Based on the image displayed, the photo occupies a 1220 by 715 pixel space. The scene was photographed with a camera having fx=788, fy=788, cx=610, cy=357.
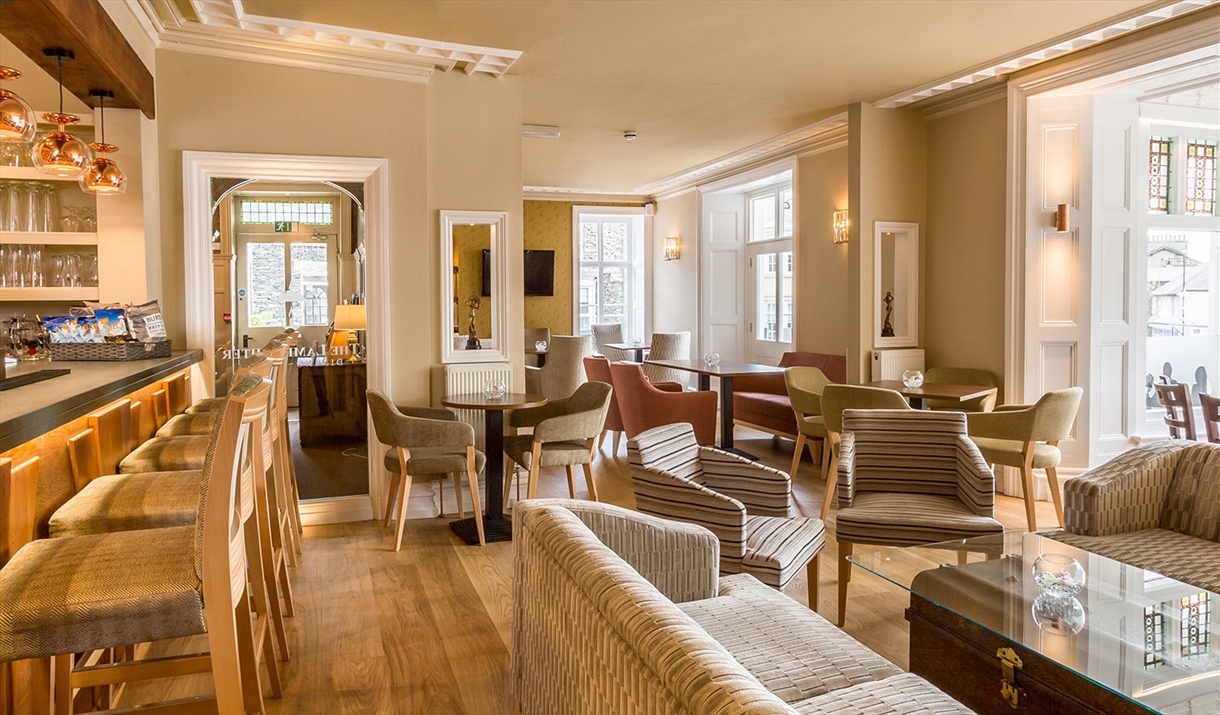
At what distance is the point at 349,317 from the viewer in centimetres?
503

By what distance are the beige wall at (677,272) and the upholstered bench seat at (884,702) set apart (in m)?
8.37

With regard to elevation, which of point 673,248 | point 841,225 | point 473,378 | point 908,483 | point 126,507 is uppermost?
point 673,248

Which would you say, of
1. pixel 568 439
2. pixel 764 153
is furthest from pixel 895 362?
pixel 568 439

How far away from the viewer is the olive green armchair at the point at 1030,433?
14.7 ft

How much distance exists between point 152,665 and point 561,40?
3892 millimetres

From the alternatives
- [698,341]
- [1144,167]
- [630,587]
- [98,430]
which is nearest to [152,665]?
[98,430]

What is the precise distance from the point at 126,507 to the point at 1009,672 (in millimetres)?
2462

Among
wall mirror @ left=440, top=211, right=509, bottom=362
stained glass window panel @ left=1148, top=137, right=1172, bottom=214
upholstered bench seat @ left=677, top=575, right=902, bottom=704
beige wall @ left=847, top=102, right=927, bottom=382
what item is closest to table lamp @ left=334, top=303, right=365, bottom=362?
wall mirror @ left=440, top=211, right=509, bottom=362

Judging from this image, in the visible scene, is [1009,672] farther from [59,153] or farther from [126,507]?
[59,153]

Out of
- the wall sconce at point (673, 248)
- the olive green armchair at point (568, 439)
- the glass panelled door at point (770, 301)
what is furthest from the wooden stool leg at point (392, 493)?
the wall sconce at point (673, 248)

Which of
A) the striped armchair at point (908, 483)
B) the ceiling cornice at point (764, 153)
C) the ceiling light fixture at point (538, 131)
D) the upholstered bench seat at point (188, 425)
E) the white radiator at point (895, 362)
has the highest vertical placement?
the ceiling cornice at point (764, 153)

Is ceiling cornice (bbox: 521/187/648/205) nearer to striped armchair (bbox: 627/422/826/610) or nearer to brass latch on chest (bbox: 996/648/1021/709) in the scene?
striped armchair (bbox: 627/422/826/610)

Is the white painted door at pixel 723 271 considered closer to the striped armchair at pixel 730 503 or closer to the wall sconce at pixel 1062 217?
the wall sconce at pixel 1062 217

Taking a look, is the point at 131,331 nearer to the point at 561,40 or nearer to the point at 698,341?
the point at 561,40
